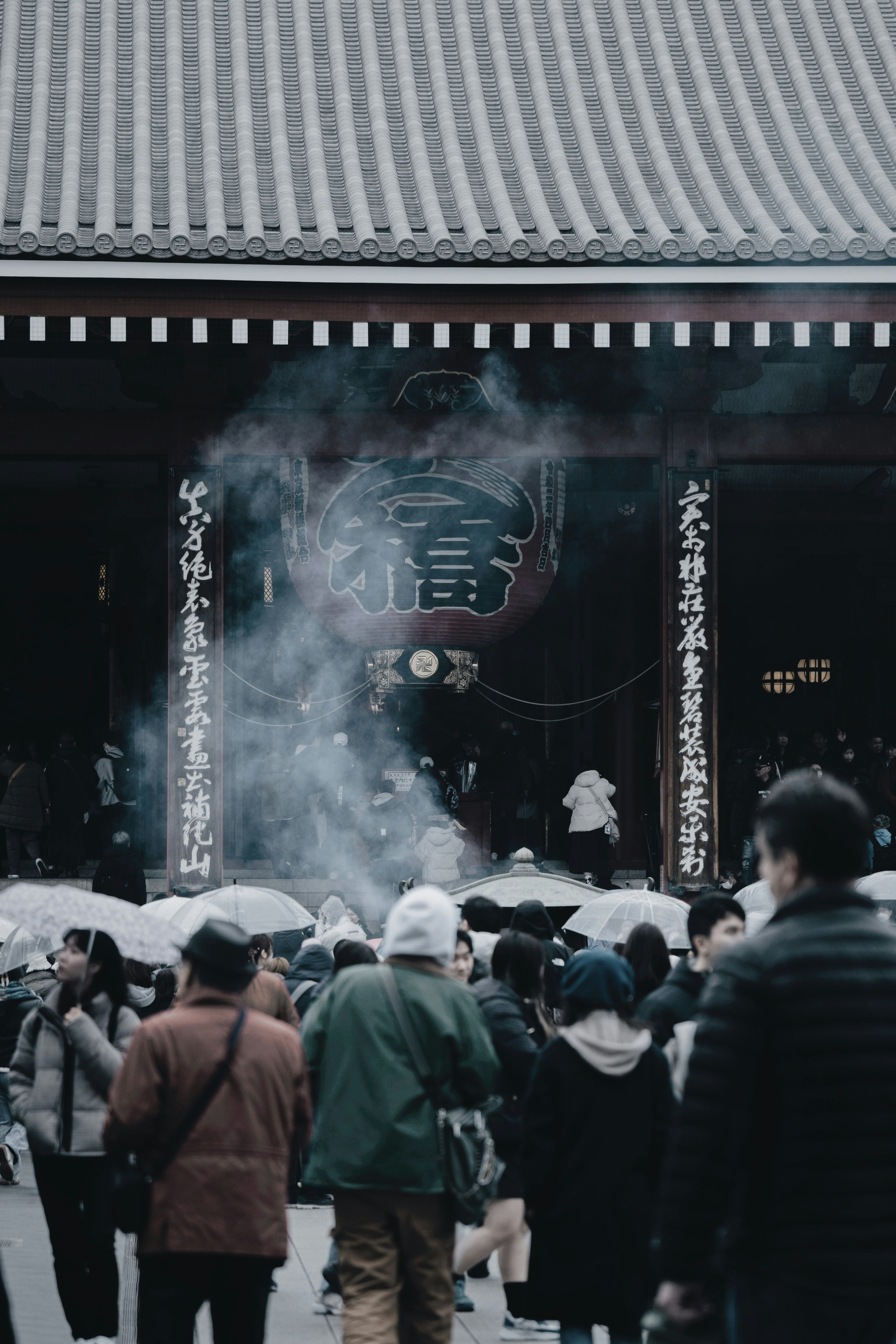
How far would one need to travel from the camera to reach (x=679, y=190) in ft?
32.6

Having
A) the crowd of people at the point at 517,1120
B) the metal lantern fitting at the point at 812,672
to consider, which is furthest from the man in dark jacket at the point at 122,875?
the metal lantern fitting at the point at 812,672

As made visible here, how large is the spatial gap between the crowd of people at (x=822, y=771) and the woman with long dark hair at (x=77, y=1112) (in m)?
9.02

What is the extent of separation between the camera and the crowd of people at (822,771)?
13.9 meters

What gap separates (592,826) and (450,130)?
583cm

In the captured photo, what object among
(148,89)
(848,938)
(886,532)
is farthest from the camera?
(886,532)

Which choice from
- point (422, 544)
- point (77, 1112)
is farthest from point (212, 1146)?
Answer: point (422, 544)

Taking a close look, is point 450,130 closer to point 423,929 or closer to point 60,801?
point 60,801

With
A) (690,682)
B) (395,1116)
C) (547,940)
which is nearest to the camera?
(395,1116)

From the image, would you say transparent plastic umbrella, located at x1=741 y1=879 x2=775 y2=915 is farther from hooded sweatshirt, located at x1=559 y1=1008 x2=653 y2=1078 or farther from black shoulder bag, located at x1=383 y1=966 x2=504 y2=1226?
black shoulder bag, located at x1=383 y1=966 x2=504 y2=1226

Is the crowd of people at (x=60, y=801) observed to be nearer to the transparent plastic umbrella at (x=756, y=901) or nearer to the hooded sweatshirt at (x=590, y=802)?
the hooded sweatshirt at (x=590, y=802)

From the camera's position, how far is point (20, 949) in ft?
27.4

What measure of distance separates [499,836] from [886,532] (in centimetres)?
487

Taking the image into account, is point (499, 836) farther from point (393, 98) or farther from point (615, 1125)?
point (615, 1125)

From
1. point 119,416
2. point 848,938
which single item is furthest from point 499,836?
point 848,938
